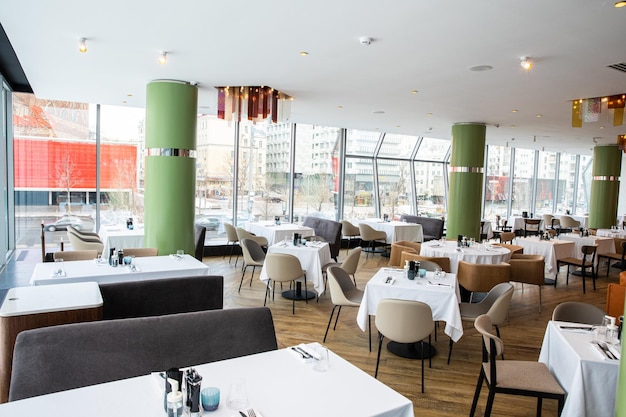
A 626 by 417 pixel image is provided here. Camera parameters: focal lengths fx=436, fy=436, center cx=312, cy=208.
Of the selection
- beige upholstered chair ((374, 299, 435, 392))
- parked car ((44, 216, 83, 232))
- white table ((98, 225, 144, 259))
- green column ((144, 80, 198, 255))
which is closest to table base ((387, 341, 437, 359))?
beige upholstered chair ((374, 299, 435, 392))

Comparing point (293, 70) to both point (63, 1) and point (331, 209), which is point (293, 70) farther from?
point (331, 209)

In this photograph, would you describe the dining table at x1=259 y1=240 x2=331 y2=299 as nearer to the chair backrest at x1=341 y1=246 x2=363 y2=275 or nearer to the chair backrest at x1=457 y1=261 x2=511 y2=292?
the chair backrest at x1=341 y1=246 x2=363 y2=275

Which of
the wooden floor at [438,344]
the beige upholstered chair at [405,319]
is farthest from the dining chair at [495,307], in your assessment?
the beige upholstered chair at [405,319]

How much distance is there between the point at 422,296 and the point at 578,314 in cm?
139

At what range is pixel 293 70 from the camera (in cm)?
601

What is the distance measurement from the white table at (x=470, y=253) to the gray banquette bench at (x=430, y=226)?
174 inches

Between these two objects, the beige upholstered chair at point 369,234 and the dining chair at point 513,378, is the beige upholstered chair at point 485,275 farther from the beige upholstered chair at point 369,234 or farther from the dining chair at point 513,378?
the beige upholstered chair at point 369,234

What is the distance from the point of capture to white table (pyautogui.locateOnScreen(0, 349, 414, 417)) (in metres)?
2.02

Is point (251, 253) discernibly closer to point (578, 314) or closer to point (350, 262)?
point (350, 262)

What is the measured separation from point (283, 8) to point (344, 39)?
3.25ft

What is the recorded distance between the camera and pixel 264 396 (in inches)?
86.5

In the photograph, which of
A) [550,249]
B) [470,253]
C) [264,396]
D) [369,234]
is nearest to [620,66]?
[470,253]

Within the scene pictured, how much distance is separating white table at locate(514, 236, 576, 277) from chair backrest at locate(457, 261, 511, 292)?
323 centimetres

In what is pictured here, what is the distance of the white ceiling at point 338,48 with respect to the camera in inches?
153
